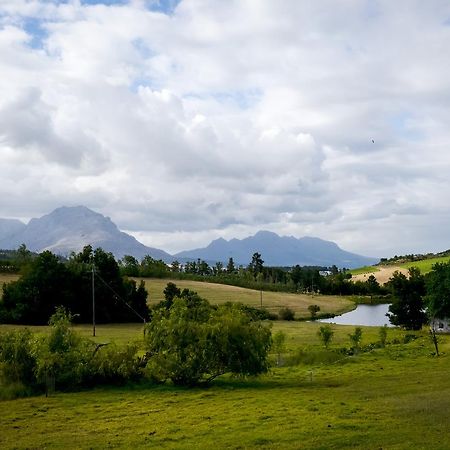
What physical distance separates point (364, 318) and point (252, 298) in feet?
108

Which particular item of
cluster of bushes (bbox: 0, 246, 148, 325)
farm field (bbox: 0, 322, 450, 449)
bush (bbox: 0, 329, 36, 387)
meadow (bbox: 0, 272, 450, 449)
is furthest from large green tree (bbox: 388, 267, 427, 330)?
bush (bbox: 0, 329, 36, 387)

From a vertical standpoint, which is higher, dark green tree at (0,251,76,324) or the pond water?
dark green tree at (0,251,76,324)

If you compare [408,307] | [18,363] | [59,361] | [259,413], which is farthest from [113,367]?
[408,307]

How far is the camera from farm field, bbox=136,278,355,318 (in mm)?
146250

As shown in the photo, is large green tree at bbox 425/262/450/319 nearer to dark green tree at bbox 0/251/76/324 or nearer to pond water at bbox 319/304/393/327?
pond water at bbox 319/304/393/327

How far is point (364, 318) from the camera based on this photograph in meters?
142

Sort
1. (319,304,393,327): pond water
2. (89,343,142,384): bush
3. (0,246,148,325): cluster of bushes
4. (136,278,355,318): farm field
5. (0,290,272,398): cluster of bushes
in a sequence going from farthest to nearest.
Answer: (136,278,355,318): farm field < (319,304,393,327): pond water < (0,246,148,325): cluster of bushes < (89,343,142,384): bush < (0,290,272,398): cluster of bushes

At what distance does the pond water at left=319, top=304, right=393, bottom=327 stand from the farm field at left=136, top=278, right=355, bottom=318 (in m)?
3.93

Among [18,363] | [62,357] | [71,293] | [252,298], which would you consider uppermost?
[71,293]

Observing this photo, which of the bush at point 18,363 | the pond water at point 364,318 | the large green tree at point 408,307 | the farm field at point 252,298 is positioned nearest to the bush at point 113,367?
the bush at point 18,363

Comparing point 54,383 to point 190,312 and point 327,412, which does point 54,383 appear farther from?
point 327,412

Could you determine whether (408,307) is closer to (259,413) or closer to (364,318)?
(364,318)

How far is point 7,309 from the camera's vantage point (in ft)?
361

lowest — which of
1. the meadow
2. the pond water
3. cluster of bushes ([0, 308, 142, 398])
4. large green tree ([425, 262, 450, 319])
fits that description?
the pond water
